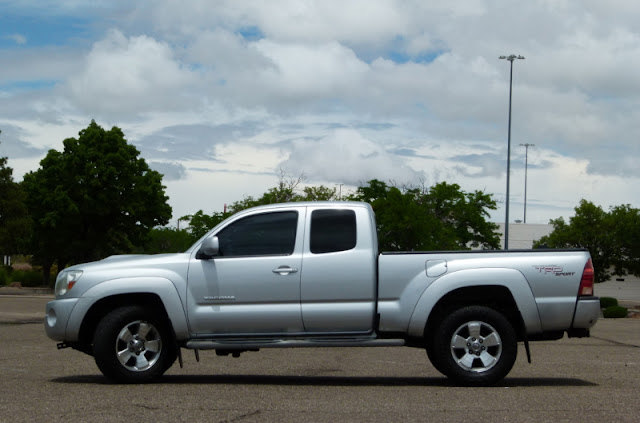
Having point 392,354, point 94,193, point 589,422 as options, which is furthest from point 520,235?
point 589,422

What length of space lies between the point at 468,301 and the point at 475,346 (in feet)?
1.88

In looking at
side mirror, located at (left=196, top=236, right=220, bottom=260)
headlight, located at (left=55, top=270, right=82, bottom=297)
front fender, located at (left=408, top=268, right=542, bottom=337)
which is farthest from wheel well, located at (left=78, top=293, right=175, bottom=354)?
front fender, located at (left=408, top=268, right=542, bottom=337)

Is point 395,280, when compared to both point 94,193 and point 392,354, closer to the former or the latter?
point 392,354

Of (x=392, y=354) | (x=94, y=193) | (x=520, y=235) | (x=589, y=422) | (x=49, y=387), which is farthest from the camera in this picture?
(x=520, y=235)

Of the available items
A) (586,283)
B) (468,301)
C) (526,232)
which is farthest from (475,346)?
(526,232)

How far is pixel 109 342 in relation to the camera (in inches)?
407

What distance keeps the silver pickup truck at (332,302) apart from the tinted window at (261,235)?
63 mm

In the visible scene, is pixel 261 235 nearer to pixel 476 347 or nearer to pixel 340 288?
pixel 340 288

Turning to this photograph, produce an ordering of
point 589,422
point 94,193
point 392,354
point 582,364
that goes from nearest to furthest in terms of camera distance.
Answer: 1. point 589,422
2. point 582,364
3. point 392,354
4. point 94,193

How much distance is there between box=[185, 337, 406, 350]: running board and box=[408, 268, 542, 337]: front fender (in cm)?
34

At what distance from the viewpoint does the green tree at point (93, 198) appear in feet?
200

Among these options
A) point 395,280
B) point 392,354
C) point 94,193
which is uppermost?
point 94,193

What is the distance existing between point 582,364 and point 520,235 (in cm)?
9902

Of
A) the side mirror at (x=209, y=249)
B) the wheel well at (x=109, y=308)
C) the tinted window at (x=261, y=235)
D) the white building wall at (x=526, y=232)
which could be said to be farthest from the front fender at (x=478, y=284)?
the white building wall at (x=526, y=232)
